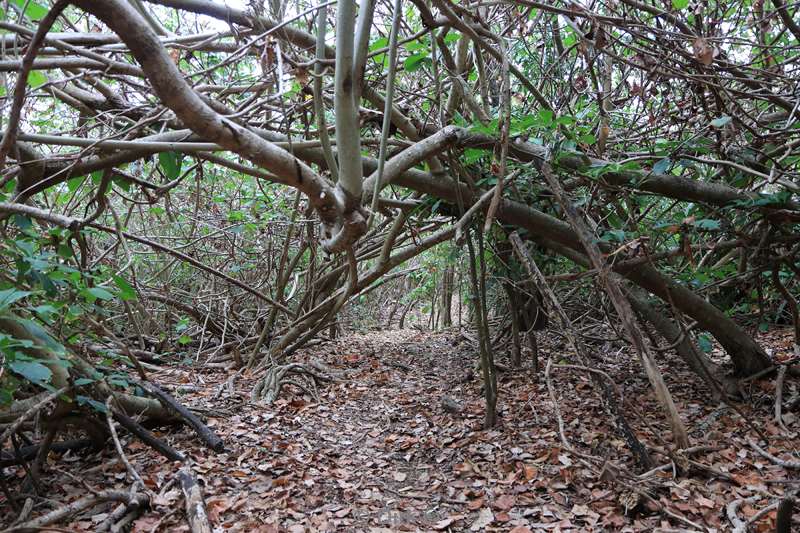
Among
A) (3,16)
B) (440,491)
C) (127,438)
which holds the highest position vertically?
(3,16)

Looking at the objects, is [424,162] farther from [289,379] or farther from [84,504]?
[84,504]

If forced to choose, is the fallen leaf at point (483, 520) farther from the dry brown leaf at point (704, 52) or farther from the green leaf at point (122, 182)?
the green leaf at point (122, 182)

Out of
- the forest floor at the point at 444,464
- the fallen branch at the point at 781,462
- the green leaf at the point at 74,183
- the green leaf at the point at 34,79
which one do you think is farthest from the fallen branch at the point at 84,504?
the fallen branch at the point at 781,462

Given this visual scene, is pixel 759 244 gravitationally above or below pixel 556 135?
below

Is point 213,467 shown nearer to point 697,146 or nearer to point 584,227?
point 584,227

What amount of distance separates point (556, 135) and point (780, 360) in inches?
102

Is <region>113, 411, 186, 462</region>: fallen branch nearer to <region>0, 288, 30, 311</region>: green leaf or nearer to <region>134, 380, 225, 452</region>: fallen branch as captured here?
<region>134, 380, 225, 452</region>: fallen branch

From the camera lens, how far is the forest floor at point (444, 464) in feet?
8.04

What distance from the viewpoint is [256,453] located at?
3277 millimetres

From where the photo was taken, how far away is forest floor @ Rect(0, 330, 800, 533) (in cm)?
245

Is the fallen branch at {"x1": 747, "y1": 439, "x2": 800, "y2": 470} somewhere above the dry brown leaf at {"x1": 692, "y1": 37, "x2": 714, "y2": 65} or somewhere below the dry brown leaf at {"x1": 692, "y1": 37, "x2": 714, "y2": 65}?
below

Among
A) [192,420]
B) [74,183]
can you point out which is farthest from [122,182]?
[192,420]

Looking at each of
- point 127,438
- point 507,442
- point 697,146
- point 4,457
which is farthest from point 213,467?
point 697,146

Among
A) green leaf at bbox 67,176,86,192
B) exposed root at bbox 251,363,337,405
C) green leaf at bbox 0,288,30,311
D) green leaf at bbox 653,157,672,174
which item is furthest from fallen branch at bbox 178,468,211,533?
green leaf at bbox 653,157,672,174
